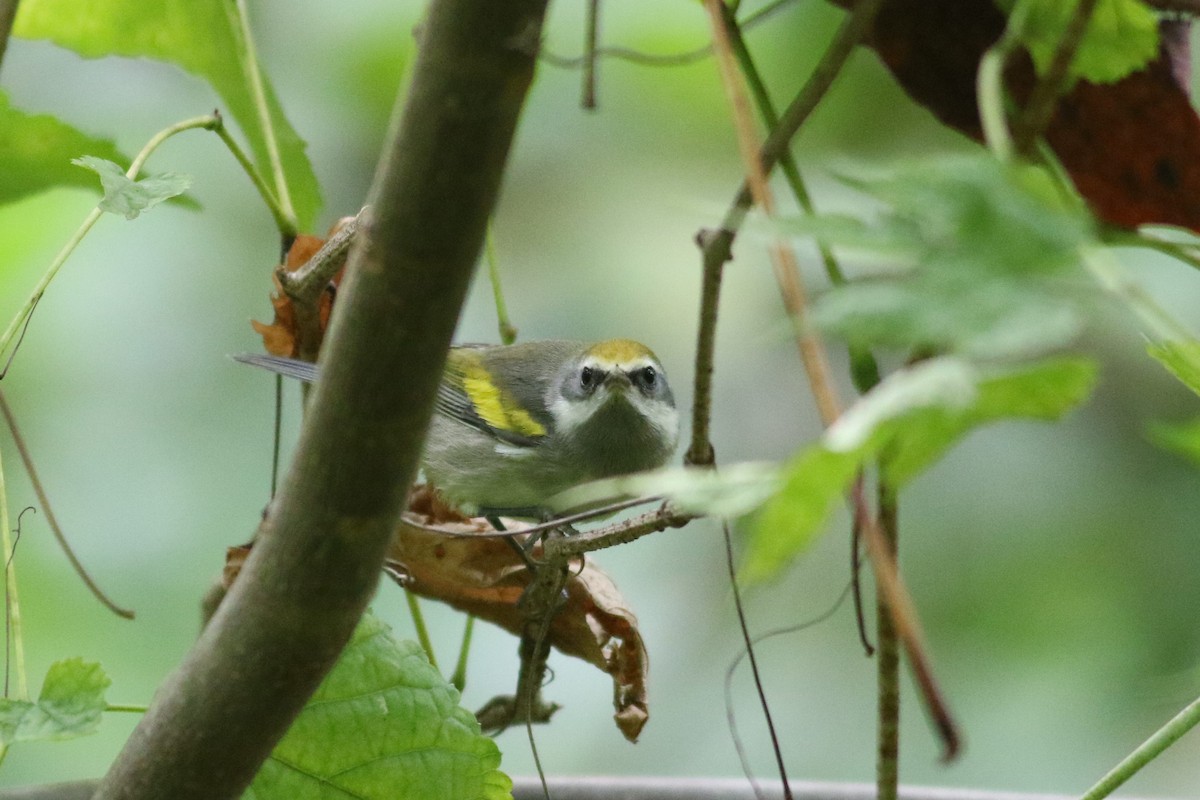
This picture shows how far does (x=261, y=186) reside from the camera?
1.26m

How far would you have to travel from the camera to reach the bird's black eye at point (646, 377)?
2.04m

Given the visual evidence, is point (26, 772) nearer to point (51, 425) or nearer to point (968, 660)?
point (51, 425)

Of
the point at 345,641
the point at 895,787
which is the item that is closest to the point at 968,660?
the point at 895,787

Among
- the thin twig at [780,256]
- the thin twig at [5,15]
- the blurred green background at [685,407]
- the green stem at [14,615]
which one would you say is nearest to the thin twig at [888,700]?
the thin twig at [780,256]

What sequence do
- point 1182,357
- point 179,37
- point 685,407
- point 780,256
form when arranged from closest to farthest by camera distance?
point 780,256, point 1182,357, point 179,37, point 685,407

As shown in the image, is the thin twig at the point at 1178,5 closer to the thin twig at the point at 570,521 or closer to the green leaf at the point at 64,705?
the thin twig at the point at 570,521

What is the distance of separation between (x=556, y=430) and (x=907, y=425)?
1.69m

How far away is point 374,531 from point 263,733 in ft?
0.56

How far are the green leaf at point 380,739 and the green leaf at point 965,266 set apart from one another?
0.72 metres

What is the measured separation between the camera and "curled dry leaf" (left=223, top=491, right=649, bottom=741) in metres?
1.23

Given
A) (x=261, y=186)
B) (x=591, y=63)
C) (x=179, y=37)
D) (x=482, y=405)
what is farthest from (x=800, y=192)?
(x=482, y=405)

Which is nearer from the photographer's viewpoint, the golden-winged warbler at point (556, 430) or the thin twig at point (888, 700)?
the thin twig at point (888, 700)

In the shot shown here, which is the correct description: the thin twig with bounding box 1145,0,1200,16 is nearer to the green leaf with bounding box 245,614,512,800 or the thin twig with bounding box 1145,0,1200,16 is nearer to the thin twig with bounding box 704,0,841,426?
the thin twig with bounding box 704,0,841,426

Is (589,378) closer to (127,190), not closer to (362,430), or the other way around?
(127,190)
